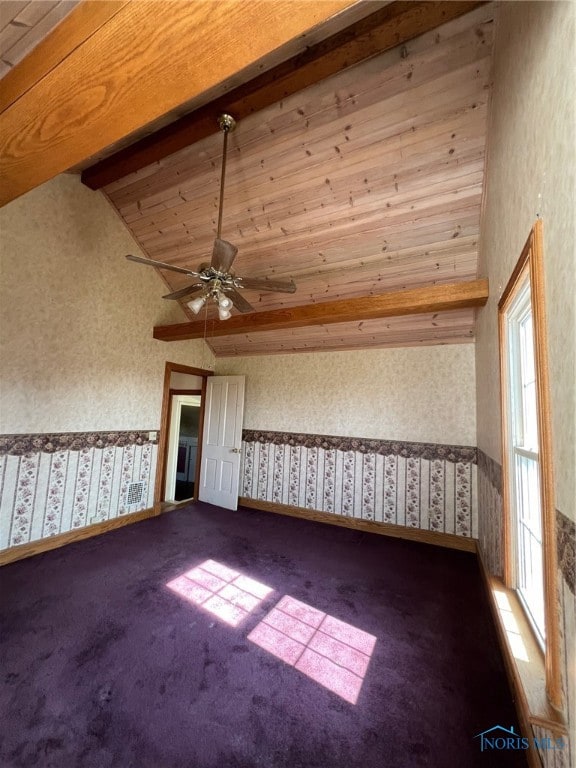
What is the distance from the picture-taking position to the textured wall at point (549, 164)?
0.87 m

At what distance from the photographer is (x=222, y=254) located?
2.17 metres

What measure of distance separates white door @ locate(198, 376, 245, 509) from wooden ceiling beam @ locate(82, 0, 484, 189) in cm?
301

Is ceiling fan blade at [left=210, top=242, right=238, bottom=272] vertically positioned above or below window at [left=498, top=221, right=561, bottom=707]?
above

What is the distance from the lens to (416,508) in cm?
386

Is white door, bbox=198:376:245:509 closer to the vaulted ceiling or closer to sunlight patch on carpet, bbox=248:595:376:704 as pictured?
the vaulted ceiling

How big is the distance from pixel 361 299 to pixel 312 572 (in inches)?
102

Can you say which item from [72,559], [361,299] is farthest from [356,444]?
[72,559]

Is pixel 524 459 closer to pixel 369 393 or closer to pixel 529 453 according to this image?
pixel 529 453

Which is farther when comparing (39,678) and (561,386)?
(39,678)

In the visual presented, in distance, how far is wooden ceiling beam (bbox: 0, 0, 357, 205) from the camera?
85cm

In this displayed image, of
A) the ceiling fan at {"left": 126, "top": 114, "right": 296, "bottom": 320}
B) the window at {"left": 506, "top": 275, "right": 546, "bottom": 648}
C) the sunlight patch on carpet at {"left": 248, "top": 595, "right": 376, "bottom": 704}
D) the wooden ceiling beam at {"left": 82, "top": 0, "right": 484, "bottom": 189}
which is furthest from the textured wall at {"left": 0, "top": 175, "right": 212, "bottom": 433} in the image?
the window at {"left": 506, "top": 275, "right": 546, "bottom": 648}

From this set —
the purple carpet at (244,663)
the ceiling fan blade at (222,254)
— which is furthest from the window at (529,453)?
the ceiling fan blade at (222,254)

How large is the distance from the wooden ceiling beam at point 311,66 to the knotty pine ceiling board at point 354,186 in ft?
0.32

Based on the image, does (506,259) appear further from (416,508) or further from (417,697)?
(416,508)
